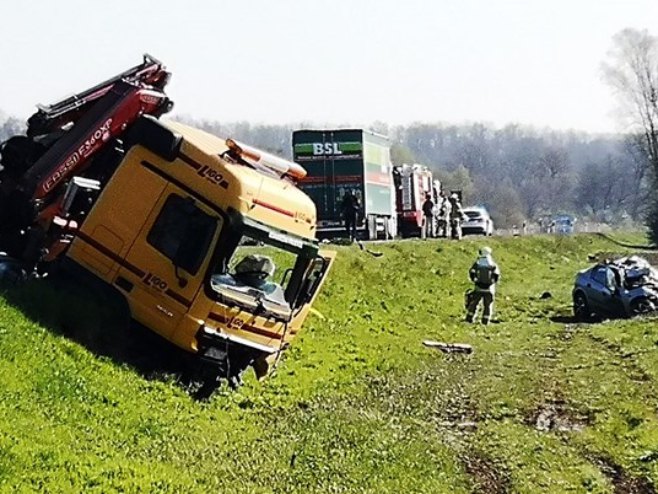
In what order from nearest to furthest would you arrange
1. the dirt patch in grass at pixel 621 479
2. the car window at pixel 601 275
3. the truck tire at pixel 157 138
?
the dirt patch in grass at pixel 621 479
the truck tire at pixel 157 138
the car window at pixel 601 275

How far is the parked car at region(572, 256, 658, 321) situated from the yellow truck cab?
15486mm

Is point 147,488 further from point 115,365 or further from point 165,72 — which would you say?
point 165,72

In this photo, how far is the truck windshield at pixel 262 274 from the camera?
12.6 meters

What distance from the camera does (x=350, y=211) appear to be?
33031mm

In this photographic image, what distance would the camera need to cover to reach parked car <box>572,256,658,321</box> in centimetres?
2659

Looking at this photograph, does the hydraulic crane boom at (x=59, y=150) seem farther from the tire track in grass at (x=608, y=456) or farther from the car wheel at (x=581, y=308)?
the car wheel at (x=581, y=308)

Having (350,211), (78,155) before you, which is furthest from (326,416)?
(350,211)

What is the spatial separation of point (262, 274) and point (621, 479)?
4870 mm

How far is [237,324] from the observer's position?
12.7 metres

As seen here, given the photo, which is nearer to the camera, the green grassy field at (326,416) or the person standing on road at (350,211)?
the green grassy field at (326,416)

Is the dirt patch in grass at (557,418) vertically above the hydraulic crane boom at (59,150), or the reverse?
the hydraulic crane boom at (59,150)

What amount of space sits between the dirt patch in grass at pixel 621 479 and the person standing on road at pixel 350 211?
21.0 meters

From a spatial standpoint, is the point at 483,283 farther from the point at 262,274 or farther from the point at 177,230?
the point at 177,230

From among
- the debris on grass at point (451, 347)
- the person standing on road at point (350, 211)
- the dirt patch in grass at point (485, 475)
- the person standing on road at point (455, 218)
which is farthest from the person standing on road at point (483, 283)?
the person standing on road at point (455, 218)
